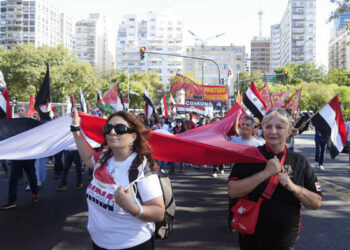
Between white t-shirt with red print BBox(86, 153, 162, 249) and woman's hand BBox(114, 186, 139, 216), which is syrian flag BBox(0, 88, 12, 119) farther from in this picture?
woman's hand BBox(114, 186, 139, 216)

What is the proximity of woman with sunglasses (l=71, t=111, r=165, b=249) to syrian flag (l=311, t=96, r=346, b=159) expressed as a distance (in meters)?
3.29

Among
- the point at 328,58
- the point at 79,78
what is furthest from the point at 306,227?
the point at 328,58

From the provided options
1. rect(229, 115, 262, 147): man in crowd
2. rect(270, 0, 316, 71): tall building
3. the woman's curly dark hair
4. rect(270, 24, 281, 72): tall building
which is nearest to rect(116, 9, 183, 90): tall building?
rect(270, 0, 316, 71): tall building

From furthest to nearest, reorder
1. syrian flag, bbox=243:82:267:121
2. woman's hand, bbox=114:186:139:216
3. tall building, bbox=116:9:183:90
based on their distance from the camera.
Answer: tall building, bbox=116:9:183:90
syrian flag, bbox=243:82:267:121
woman's hand, bbox=114:186:139:216

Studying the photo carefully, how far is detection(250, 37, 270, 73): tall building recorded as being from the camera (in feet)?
561

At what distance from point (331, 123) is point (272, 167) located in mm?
3077

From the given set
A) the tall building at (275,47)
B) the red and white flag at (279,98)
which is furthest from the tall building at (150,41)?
the red and white flag at (279,98)

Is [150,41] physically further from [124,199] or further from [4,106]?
[124,199]

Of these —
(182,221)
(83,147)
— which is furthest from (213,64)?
(83,147)

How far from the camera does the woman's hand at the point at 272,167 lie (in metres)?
2.25

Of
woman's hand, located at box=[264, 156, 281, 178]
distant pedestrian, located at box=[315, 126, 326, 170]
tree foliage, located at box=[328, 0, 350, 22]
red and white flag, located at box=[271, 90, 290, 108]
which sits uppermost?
tree foliage, located at box=[328, 0, 350, 22]

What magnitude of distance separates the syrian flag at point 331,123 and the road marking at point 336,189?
9.03ft

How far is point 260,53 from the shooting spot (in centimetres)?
17112

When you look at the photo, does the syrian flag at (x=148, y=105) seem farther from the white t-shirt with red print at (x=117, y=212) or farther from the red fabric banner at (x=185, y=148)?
the white t-shirt with red print at (x=117, y=212)
